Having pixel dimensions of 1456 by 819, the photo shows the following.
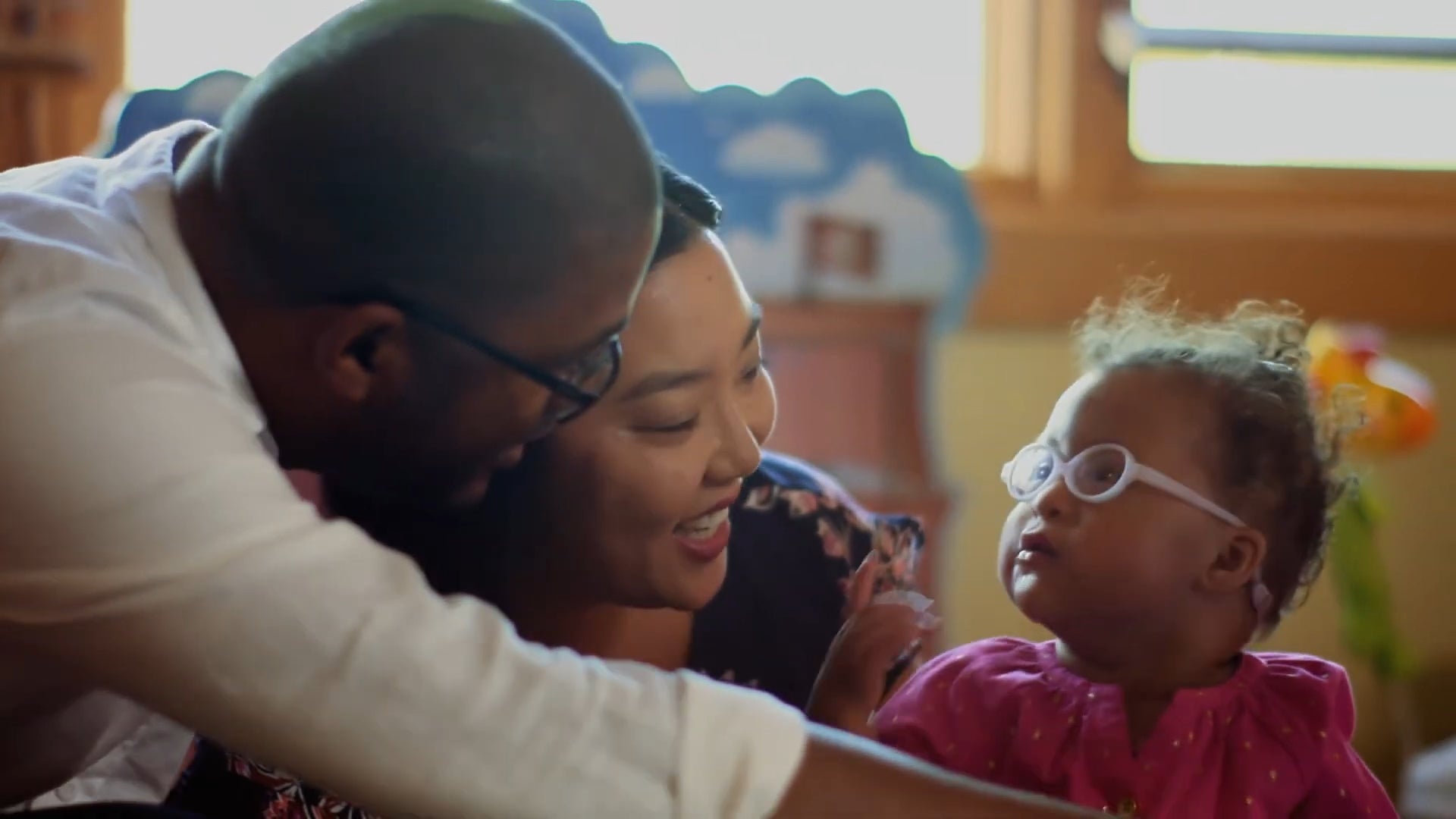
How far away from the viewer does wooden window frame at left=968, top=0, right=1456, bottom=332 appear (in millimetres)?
2105

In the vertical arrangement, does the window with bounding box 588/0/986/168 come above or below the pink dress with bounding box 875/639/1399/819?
above

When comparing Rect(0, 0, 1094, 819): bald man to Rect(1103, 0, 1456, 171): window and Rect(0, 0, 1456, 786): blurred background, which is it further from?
Rect(1103, 0, 1456, 171): window

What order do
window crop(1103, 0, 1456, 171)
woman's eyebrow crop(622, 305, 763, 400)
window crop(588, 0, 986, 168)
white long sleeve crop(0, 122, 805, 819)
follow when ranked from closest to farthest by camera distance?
1. white long sleeve crop(0, 122, 805, 819)
2. woman's eyebrow crop(622, 305, 763, 400)
3. window crop(588, 0, 986, 168)
4. window crop(1103, 0, 1456, 171)

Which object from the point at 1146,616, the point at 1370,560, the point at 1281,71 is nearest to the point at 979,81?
the point at 1281,71

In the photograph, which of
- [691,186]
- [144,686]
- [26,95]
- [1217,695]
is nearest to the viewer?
[144,686]

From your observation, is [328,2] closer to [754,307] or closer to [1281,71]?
[754,307]

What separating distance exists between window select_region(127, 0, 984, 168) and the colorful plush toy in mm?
576

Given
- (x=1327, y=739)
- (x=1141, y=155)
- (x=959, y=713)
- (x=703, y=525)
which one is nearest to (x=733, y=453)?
(x=703, y=525)

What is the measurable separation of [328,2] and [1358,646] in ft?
4.91

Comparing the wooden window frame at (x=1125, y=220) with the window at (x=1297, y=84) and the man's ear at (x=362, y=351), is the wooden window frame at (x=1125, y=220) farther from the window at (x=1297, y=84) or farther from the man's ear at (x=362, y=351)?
the man's ear at (x=362, y=351)

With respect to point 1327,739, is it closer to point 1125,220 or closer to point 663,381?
point 663,381

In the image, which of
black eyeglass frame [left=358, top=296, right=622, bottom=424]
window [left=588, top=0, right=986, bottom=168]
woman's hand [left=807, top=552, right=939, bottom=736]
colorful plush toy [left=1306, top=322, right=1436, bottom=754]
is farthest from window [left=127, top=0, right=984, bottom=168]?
black eyeglass frame [left=358, top=296, right=622, bottom=424]

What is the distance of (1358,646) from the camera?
2.05m

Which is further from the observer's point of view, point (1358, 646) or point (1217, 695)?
point (1358, 646)
